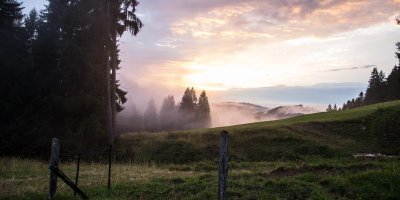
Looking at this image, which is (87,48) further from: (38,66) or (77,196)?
(77,196)

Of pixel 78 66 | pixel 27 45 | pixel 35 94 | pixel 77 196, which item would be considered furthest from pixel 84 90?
pixel 77 196

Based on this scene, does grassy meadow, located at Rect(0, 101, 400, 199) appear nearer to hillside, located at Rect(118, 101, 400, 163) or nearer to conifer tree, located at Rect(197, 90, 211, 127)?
hillside, located at Rect(118, 101, 400, 163)

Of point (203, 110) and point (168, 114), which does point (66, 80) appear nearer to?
point (203, 110)

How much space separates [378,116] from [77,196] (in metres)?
34.3

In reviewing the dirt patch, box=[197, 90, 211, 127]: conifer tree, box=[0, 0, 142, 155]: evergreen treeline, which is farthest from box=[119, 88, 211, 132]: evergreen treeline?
the dirt patch

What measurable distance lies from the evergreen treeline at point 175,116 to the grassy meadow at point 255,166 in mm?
68777

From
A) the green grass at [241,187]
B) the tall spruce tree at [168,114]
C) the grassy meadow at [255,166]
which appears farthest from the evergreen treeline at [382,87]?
the green grass at [241,187]

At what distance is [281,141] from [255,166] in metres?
10.1

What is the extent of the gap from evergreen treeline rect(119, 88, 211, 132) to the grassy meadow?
226 ft

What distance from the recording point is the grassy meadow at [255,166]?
13.8 metres

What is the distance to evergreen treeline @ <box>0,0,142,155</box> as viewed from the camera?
108ft

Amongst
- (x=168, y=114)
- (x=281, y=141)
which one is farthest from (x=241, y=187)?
(x=168, y=114)

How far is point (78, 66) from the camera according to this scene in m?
33.9

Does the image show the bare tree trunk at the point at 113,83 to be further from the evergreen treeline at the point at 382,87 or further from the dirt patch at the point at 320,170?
the evergreen treeline at the point at 382,87
